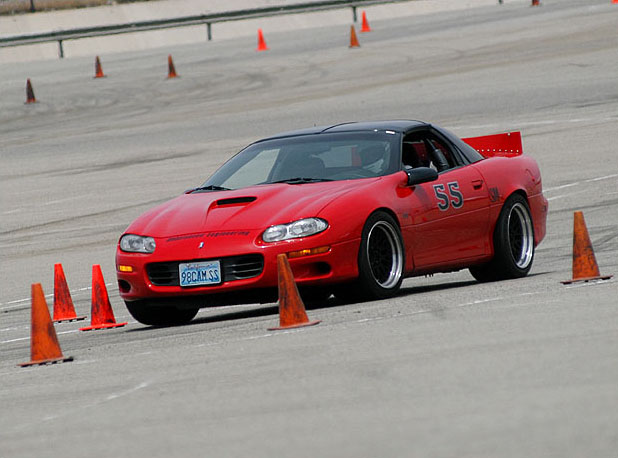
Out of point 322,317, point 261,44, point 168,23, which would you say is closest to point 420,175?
point 322,317

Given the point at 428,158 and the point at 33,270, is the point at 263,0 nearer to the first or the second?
the point at 33,270

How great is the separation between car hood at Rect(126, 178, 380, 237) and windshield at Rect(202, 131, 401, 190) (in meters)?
0.28

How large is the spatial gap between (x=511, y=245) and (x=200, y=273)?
2.95 meters

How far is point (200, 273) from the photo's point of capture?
9.64m

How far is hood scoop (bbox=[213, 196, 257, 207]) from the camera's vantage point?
33.0 feet

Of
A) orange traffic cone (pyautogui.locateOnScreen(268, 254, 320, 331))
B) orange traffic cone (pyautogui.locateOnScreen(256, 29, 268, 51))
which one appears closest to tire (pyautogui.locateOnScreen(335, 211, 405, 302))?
orange traffic cone (pyautogui.locateOnScreen(268, 254, 320, 331))

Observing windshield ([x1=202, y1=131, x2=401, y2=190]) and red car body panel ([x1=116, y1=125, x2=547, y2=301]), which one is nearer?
red car body panel ([x1=116, y1=125, x2=547, y2=301])

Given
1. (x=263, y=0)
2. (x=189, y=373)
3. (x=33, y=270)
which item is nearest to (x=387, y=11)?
(x=263, y=0)

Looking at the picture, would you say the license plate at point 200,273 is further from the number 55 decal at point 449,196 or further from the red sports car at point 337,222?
the number 55 decal at point 449,196

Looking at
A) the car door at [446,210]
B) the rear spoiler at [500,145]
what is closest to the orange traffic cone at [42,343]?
the car door at [446,210]

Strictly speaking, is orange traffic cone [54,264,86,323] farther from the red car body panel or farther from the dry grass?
the dry grass

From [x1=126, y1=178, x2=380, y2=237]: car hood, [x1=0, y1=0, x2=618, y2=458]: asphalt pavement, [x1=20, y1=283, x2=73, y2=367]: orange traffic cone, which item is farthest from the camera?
[x1=126, y1=178, x2=380, y2=237]: car hood

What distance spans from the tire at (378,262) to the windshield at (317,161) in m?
0.61

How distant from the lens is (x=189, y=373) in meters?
7.25
